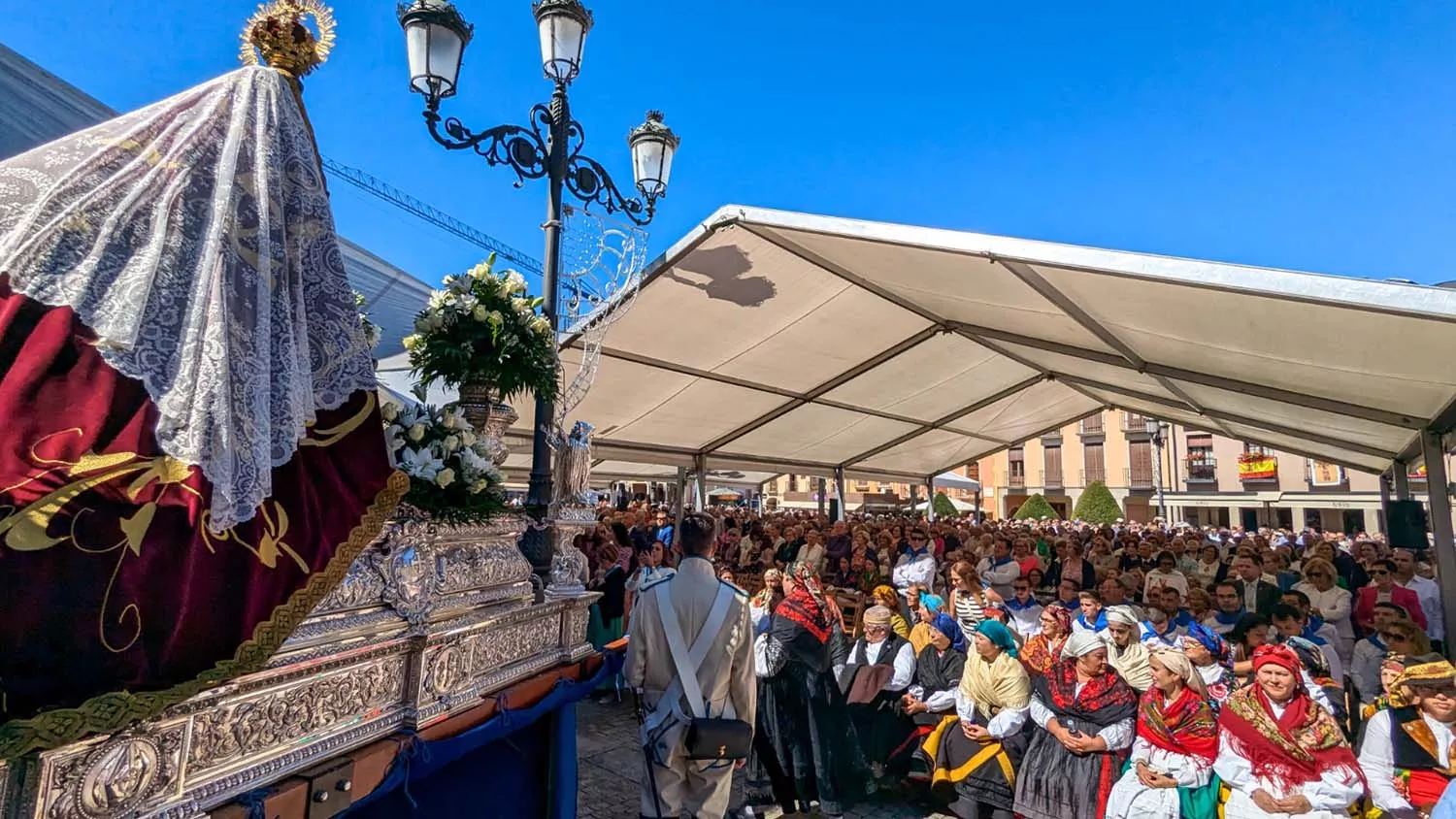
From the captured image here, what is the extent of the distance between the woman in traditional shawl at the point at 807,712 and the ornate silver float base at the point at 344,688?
7.69ft

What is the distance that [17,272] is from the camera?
4.64ft

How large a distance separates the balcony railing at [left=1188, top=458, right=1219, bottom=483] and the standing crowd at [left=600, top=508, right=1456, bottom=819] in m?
34.8

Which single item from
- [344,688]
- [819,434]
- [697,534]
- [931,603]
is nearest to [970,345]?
[819,434]

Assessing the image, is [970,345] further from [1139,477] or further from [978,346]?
[1139,477]

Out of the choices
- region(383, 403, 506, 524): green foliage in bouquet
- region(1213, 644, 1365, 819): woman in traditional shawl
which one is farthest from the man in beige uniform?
region(1213, 644, 1365, 819): woman in traditional shawl

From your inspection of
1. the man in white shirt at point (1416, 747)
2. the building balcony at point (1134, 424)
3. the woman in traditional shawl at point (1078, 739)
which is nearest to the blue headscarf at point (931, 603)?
the woman in traditional shawl at point (1078, 739)

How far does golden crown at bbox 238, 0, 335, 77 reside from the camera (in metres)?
2.01

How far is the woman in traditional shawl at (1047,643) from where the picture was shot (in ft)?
14.8

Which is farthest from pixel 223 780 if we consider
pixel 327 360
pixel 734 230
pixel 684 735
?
pixel 734 230

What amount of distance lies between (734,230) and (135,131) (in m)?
4.59

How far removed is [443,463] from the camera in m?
2.39

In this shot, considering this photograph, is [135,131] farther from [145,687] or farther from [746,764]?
[746,764]

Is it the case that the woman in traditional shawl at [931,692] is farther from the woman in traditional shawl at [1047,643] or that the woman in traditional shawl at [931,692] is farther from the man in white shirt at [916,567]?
the man in white shirt at [916,567]

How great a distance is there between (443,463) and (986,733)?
3896 mm
